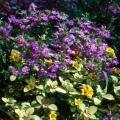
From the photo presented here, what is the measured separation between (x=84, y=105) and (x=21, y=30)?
132cm

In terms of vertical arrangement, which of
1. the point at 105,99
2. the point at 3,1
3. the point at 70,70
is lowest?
the point at 105,99

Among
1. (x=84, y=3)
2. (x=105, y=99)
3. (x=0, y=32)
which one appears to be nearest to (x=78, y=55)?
(x=105, y=99)

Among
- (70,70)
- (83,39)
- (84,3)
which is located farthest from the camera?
(84,3)

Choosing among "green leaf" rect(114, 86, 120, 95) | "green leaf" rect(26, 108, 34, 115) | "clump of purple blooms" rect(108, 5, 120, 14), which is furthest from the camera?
"clump of purple blooms" rect(108, 5, 120, 14)

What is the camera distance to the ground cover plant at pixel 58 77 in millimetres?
3896

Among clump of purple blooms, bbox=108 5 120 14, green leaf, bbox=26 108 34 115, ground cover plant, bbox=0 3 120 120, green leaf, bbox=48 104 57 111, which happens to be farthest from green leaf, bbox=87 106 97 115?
clump of purple blooms, bbox=108 5 120 14

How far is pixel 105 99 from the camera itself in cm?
420

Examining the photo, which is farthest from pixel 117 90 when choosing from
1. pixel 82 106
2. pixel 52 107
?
pixel 52 107

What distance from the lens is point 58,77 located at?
407 centimetres

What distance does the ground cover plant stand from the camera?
3.90m

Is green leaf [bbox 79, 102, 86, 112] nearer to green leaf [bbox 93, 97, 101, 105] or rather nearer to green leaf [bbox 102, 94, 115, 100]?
green leaf [bbox 93, 97, 101, 105]

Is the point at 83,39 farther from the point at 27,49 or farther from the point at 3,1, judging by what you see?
the point at 3,1

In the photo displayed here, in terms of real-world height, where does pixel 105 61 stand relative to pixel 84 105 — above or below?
above

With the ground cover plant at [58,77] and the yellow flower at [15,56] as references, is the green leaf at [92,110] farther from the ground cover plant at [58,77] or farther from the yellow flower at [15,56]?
the yellow flower at [15,56]
